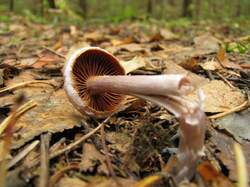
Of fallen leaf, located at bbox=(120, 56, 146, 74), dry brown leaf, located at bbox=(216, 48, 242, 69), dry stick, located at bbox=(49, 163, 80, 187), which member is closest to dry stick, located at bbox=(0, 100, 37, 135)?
dry stick, located at bbox=(49, 163, 80, 187)

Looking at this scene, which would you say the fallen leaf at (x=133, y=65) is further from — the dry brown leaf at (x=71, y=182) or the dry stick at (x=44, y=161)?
the dry brown leaf at (x=71, y=182)

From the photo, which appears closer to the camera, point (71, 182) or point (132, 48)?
point (71, 182)

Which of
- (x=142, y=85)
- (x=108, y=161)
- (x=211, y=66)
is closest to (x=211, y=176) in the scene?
(x=108, y=161)

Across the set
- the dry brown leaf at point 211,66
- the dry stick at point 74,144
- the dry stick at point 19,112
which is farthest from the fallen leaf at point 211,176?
the dry brown leaf at point 211,66

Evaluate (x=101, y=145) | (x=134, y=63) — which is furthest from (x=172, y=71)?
(x=101, y=145)

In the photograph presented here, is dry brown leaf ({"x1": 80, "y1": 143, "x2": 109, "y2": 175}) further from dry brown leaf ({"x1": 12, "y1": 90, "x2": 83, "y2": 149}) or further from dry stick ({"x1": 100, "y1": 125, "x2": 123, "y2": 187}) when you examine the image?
dry brown leaf ({"x1": 12, "y1": 90, "x2": 83, "y2": 149})

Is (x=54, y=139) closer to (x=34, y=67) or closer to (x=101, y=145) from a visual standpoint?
(x=101, y=145)

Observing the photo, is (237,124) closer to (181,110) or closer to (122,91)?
(181,110)
